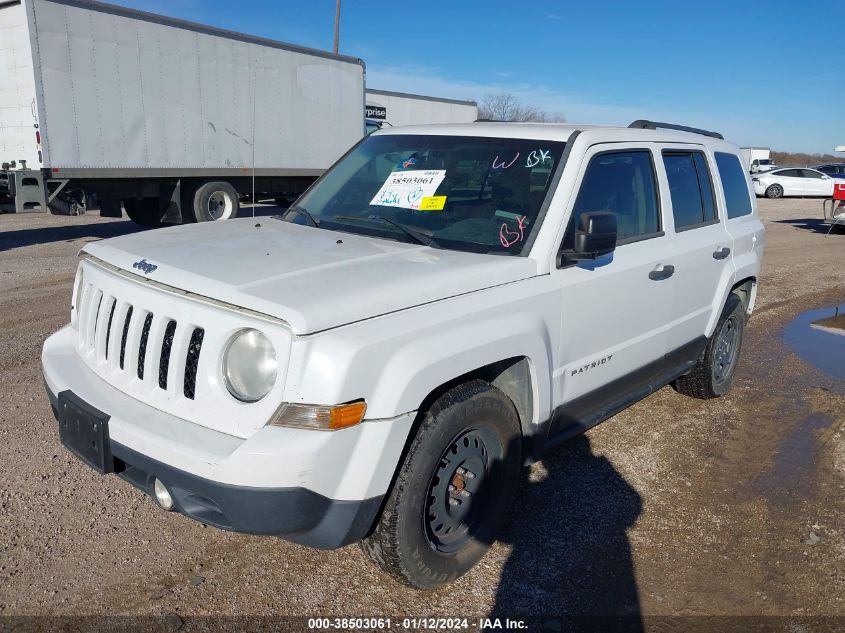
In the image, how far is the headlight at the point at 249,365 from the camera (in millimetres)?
2465

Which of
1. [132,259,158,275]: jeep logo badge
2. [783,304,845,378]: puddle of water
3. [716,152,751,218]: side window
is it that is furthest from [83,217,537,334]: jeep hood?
[783,304,845,378]: puddle of water

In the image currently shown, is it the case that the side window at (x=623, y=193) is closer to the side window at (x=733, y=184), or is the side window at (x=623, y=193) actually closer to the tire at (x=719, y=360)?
the side window at (x=733, y=184)

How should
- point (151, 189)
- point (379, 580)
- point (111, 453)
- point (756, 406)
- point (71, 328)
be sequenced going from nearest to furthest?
point (111, 453) < point (379, 580) < point (71, 328) < point (756, 406) < point (151, 189)

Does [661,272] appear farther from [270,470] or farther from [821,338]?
[821,338]

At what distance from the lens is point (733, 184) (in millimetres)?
5316

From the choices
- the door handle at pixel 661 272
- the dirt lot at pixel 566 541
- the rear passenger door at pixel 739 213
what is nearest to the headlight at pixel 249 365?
the dirt lot at pixel 566 541

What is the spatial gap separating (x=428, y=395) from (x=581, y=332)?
1.09 metres

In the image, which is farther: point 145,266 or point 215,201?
point 215,201

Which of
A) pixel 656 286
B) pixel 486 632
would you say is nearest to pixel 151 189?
pixel 656 286

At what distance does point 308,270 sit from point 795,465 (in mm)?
3417

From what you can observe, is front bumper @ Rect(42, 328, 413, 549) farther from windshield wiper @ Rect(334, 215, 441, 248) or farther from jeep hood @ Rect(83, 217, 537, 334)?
windshield wiper @ Rect(334, 215, 441, 248)

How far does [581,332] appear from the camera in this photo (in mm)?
3461

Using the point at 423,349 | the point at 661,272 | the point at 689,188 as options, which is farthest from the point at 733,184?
the point at 423,349

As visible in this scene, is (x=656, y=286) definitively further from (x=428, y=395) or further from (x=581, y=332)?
(x=428, y=395)
